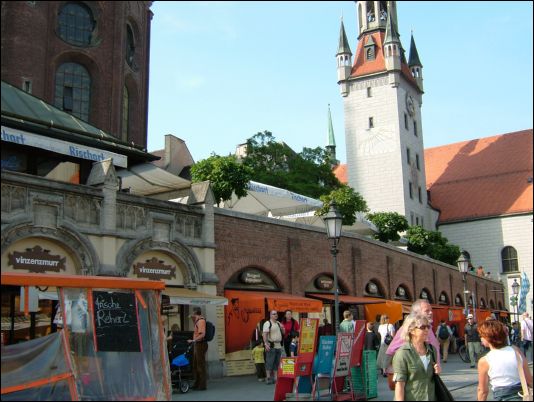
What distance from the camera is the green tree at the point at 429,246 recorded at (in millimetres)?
47844

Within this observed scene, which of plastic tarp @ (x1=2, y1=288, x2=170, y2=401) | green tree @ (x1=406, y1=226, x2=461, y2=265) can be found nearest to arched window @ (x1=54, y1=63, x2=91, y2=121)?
green tree @ (x1=406, y1=226, x2=461, y2=265)

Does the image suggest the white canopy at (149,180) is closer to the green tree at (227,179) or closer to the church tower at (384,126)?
the green tree at (227,179)

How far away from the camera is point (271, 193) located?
1143 inches

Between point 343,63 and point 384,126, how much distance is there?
331 inches

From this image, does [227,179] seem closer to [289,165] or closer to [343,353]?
[343,353]

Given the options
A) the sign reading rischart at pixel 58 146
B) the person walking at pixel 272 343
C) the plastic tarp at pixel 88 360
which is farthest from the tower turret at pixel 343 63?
the plastic tarp at pixel 88 360

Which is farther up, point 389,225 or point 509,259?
point 389,225

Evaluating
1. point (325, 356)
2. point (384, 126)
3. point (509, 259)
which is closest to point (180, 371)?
point (325, 356)

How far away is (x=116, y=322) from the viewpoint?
31.2 feet

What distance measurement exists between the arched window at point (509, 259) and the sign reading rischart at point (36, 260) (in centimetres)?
5610

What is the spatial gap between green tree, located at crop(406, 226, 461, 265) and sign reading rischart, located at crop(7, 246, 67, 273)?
118 feet

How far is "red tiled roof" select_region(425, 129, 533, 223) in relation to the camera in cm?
6756

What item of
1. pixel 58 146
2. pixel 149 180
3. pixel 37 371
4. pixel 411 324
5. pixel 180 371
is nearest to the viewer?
pixel 411 324

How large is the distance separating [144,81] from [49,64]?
23.0ft
